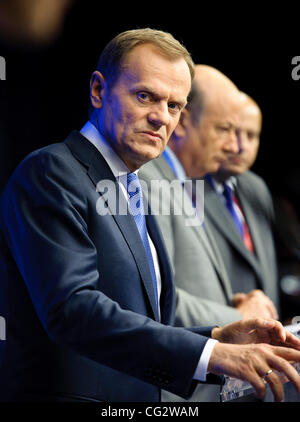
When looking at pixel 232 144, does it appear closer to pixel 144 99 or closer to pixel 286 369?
pixel 144 99

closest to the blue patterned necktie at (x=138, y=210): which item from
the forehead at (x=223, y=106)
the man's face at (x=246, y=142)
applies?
the forehead at (x=223, y=106)

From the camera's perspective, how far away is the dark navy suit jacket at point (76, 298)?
0.87 m

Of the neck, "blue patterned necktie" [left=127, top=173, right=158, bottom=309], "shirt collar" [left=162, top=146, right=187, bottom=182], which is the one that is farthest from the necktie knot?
the neck

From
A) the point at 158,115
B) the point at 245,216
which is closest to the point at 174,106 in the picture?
the point at 158,115

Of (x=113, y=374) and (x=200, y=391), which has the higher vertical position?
(x=113, y=374)

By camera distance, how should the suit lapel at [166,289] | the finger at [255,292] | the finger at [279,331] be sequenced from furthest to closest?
the finger at [255,292]
the suit lapel at [166,289]
the finger at [279,331]

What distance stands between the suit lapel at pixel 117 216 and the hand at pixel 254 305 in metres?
0.60

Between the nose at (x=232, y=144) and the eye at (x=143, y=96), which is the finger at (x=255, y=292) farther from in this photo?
the eye at (x=143, y=96)

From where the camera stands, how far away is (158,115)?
38.0 inches

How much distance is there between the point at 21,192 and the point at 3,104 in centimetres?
58

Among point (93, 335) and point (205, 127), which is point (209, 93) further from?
point (93, 335)

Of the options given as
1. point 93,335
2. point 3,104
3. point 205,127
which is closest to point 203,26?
point 205,127

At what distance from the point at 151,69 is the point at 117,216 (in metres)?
0.22

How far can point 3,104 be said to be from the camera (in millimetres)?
1441
